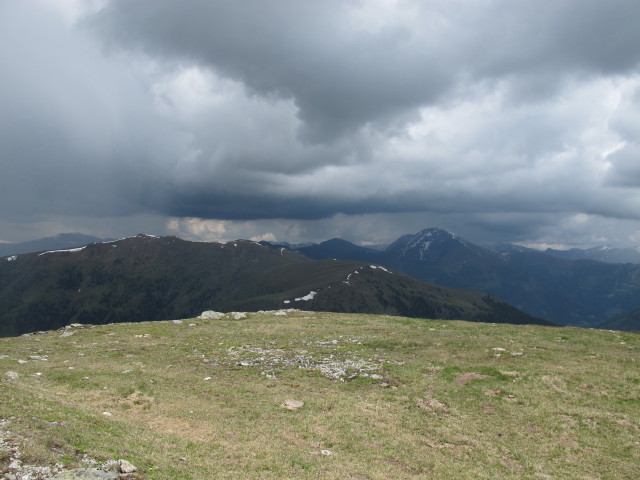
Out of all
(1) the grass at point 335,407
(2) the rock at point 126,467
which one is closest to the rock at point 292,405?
(1) the grass at point 335,407

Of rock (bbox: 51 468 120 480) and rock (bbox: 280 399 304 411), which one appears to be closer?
rock (bbox: 51 468 120 480)

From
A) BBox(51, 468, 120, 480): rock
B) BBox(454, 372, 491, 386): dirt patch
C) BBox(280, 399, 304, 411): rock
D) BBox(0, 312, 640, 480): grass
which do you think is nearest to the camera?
BBox(51, 468, 120, 480): rock

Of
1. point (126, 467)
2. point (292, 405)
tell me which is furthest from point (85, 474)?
point (292, 405)

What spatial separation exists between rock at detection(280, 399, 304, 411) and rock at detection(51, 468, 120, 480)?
38.9 feet

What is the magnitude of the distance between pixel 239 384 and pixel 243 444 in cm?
920

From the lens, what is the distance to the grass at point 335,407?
58.9 ft

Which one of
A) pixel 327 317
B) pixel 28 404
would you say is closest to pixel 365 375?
pixel 28 404

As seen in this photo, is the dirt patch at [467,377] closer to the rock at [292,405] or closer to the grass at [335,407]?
the grass at [335,407]

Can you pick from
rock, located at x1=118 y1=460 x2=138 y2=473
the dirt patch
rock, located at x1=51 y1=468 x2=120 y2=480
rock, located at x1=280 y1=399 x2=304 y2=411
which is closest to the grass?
the dirt patch

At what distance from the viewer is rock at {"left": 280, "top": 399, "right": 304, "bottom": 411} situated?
24.6 m

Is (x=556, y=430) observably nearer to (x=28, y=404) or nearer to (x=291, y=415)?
(x=291, y=415)

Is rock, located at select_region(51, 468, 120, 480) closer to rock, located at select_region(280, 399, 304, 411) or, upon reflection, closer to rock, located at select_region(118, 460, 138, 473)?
rock, located at select_region(118, 460, 138, 473)

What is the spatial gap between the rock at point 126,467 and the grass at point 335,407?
1.84 feet

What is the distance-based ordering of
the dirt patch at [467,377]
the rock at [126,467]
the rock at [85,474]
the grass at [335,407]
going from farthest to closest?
the dirt patch at [467,377], the grass at [335,407], the rock at [126,467], the rock at [85,474]
